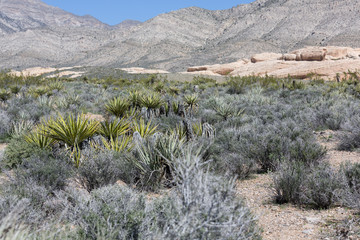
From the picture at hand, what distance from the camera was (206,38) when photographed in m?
110

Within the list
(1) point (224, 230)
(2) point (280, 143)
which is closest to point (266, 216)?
(1) point (224, 230)

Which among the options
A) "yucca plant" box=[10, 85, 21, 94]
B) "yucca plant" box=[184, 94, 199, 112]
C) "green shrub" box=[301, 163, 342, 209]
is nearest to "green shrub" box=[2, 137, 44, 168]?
"green shrub" box=[301, 163, 342, 209]

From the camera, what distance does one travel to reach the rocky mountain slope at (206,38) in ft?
275

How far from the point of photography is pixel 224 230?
87.7 inches

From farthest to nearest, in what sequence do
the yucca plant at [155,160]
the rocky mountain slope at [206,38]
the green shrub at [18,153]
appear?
the rocky mountain slope at [206,38]
the green shrub at [18,153]
the yucca plant at [155,160]

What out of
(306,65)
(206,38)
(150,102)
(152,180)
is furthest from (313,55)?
(206,38)

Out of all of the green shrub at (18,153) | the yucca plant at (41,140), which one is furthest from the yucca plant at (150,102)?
the green shrub at (18,153)

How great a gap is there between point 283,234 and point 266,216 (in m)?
0.52

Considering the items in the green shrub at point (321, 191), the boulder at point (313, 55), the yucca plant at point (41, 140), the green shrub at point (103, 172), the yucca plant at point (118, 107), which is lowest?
the green shrub at point (321, 191)

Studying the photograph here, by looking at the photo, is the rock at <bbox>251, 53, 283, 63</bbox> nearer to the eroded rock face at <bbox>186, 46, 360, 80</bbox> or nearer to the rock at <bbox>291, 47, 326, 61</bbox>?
the eroded rock face at <bbox>186, 46, 360, 80</bbox>

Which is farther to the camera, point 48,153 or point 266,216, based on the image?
point 48,153

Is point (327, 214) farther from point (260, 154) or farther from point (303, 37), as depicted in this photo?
point (303, 37)

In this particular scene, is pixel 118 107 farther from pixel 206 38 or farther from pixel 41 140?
pixel 206 38

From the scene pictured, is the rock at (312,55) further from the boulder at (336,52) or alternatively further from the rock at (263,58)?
the rock at (263,58)
